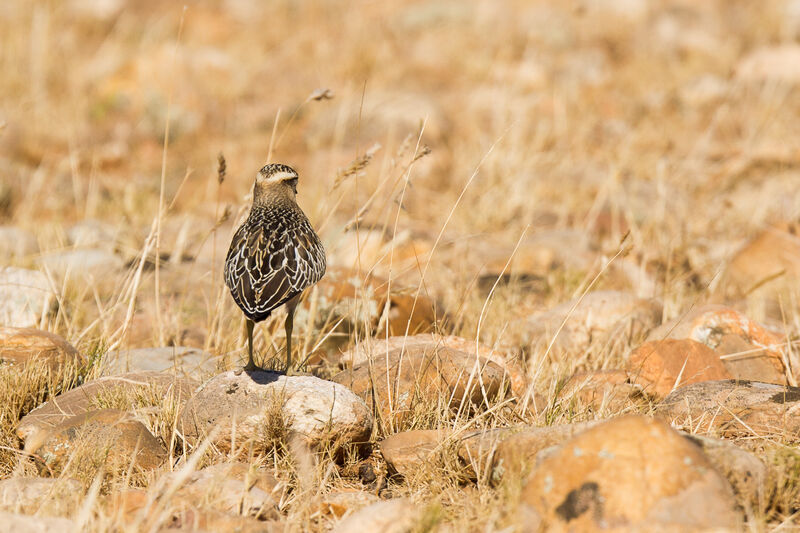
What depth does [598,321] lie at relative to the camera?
6.01 metres

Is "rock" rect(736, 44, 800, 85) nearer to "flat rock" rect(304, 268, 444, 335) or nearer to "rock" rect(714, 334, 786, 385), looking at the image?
"rock" rect(714, 334, 786, 385)

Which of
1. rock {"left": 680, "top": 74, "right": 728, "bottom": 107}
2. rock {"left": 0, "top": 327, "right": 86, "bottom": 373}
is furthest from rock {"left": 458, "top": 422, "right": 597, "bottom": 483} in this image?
rock {"left": 680, "top": 74, "right": 728, "bottom": 107}

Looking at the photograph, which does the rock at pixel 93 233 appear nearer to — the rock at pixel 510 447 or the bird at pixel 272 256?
the bird at pixel 272 256

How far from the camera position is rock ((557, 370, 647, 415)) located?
446 cm

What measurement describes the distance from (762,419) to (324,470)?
196cm

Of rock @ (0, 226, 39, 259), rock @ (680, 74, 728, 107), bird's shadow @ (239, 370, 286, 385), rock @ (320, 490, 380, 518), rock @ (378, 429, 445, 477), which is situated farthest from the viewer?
rock @ (680, 74, 728, 107)

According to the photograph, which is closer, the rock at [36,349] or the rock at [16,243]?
the rock at [36,349]

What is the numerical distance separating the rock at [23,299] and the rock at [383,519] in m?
2.92

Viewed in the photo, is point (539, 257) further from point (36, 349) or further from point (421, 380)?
point (36, 349)

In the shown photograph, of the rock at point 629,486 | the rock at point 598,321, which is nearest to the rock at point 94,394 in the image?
the rock at point 629,486

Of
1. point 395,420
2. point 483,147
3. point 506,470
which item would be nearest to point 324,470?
point 395,420

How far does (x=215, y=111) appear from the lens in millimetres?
12203

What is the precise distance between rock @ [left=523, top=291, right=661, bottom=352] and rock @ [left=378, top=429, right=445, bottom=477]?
1.72 meters

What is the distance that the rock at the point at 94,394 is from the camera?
167 inches
